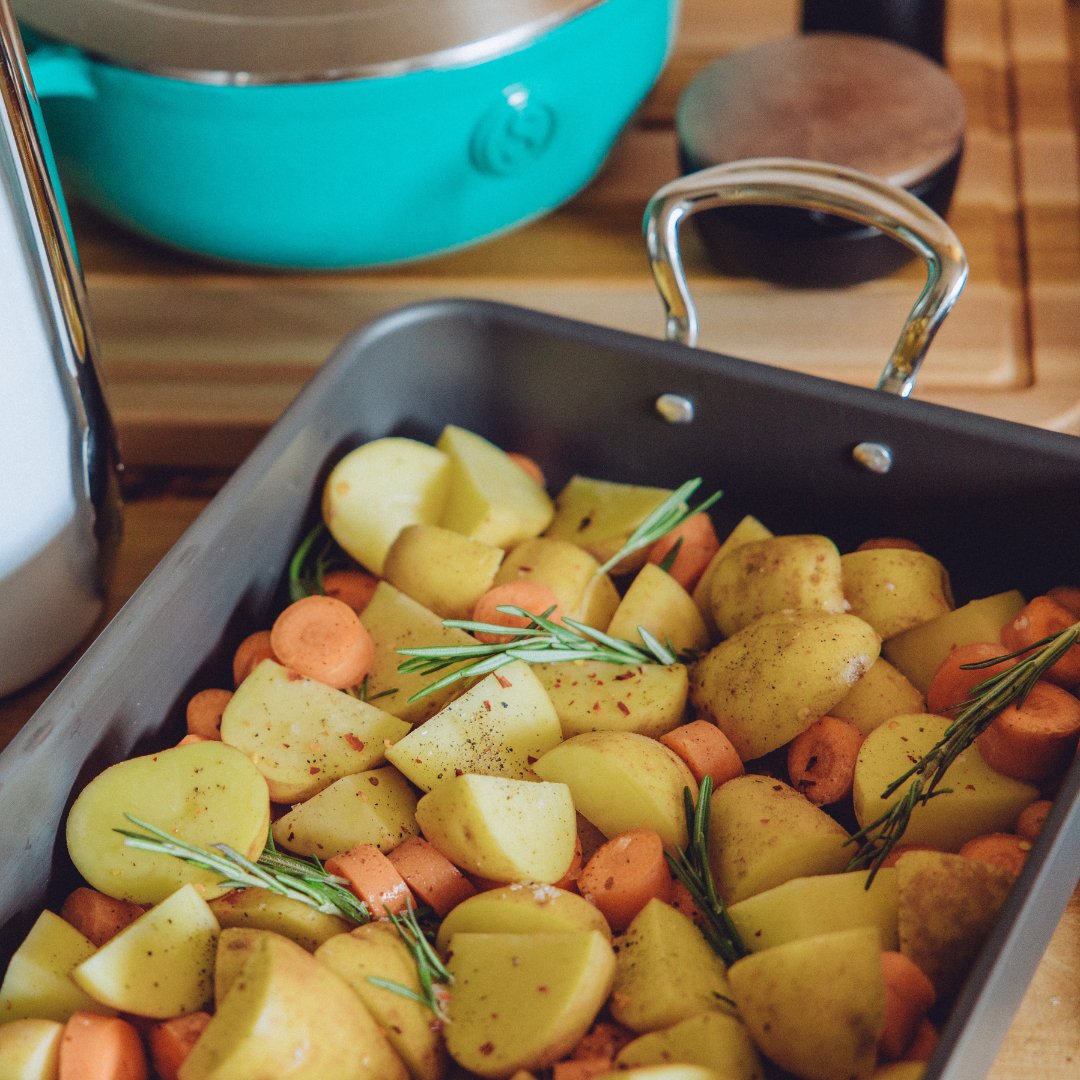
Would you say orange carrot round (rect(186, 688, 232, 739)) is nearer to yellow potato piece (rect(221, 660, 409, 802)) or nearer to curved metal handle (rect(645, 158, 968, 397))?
yellow potato piece (rect(221, 660, 409, 802))

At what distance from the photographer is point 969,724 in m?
0.72

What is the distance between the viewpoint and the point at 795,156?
112 centimetres

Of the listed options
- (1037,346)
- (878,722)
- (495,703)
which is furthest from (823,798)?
(1037,346)

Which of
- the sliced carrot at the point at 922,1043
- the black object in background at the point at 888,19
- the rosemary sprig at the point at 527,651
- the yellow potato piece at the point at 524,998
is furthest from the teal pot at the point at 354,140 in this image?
the sliced carrot at the point at 922,1043

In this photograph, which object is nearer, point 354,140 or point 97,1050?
point 97,1050

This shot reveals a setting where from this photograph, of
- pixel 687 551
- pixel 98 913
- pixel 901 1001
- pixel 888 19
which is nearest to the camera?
pixel 901 1001

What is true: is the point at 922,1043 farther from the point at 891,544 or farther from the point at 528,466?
the point at 528,466

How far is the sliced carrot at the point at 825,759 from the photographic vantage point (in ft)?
2.52

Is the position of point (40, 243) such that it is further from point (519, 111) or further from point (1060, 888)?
point (1060, 888)

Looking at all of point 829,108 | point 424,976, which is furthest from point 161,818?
point 829,108

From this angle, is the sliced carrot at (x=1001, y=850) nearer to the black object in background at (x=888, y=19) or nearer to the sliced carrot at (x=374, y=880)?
the sliced carrot at (x=374, y=880)

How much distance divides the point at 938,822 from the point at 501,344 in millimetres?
492

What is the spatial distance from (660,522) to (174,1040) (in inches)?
19.3

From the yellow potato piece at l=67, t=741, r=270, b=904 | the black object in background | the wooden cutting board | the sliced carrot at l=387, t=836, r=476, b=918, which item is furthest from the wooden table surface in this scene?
the sliced carrot at l=387, t=836, r=476, b=918
